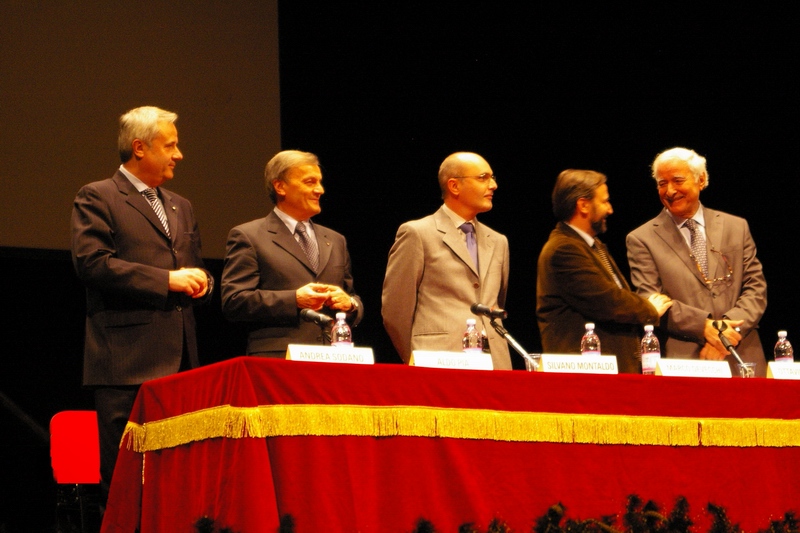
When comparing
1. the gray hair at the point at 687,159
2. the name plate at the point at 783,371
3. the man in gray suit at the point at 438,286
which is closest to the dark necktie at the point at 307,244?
the man in gray suit at the point at 438,286

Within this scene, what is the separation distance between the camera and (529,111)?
6723 millimetres

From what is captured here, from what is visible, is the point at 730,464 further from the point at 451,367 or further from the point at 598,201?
the point at 598,201

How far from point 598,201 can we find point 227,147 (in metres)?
2.41

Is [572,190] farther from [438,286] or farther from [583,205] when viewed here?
[438,286]

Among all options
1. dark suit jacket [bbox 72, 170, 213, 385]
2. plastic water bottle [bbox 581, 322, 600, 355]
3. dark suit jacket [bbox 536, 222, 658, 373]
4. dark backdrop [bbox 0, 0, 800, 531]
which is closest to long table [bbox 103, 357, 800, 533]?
dark suit jacket [bbox 72, 170, 213, 385]

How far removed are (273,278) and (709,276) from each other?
186cm

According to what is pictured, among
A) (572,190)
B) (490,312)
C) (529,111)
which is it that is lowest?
(490,312)

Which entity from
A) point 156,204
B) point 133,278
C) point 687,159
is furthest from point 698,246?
point 133,278

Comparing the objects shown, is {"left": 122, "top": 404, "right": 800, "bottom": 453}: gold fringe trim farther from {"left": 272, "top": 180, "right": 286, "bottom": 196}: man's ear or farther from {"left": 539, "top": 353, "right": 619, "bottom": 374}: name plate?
{"left": 272, "top": 180, "right": 286, "bottom": 196}: man's ear

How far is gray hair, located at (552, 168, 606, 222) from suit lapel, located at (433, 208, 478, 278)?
41cm

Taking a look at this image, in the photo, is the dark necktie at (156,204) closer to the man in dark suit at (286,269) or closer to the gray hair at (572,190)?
the man in dark suit at (286,269)

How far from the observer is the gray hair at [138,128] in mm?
3742

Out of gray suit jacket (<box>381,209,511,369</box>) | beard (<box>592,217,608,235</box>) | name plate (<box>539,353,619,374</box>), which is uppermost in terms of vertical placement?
beard (<box>592,217,608,235</box>)

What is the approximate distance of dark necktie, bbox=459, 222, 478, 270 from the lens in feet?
13.8
